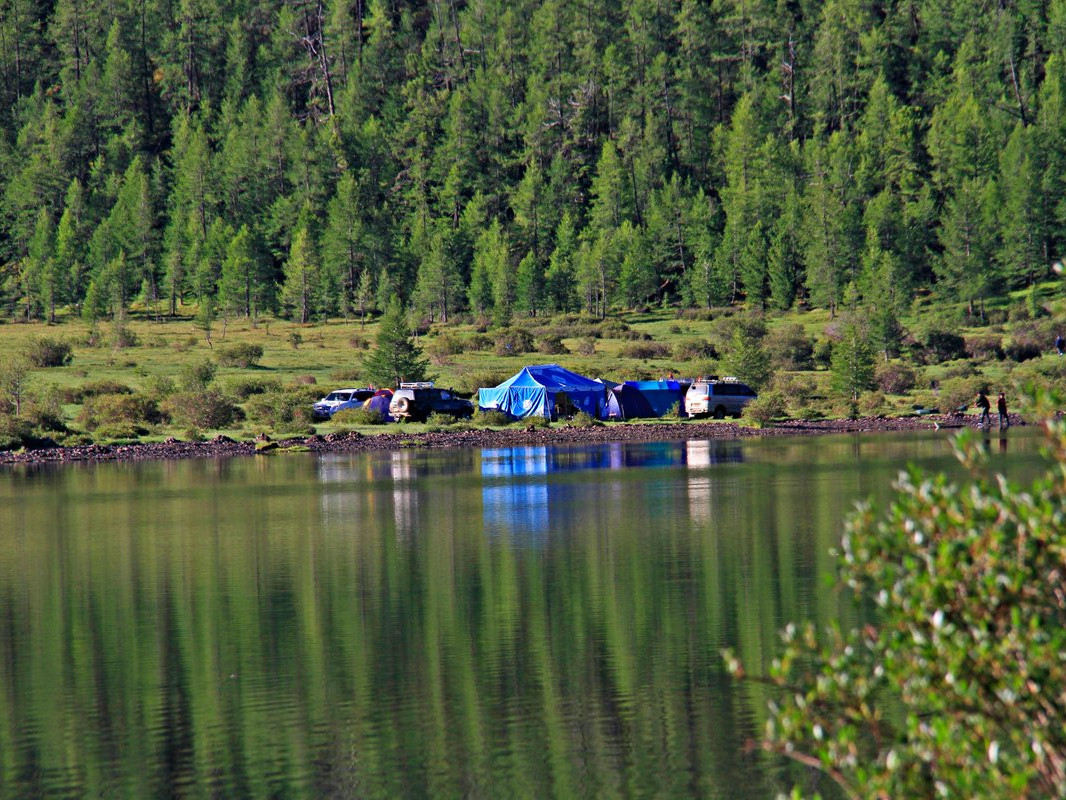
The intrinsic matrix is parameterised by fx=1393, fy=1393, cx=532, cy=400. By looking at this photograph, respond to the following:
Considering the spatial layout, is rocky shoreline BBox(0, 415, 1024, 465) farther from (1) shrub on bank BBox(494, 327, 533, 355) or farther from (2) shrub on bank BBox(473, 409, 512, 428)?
(1) shrub on bank BBox(494, 327, 533, 355)

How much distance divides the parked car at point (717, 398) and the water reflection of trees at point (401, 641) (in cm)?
2810

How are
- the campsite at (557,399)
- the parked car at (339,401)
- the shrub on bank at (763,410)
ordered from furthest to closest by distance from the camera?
the campsite at (557,399) → the parked car at (339,401) → the shrub on bank at (763,410)

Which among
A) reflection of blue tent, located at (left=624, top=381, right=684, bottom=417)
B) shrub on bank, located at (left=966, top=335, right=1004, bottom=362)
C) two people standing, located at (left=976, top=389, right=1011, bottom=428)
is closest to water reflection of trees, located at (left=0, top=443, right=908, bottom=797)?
two people standing, located at (left=976, top=389, right=1011, bottom=428)

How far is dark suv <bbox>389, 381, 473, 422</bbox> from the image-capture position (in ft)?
187

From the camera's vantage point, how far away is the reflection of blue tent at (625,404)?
5897 centimetres

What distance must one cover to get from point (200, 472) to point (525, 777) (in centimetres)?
3091

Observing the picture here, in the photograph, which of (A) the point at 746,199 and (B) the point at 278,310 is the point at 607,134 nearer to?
(A) the point at 746,199

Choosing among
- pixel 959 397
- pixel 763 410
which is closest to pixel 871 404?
pixel 959 397

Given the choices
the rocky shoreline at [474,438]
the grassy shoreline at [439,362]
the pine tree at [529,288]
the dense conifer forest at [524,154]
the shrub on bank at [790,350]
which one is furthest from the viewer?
the pine tree at [529,288]

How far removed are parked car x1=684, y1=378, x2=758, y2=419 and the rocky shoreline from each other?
1.17m

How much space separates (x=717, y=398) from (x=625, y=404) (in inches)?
156

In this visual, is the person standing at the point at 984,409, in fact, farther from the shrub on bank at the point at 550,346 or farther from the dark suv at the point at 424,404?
the shrub on bank at the point at 550,346

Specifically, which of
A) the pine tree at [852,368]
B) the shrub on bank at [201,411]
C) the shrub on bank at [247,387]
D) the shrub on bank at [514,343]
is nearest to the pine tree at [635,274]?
the shrub on bank at [514,343]

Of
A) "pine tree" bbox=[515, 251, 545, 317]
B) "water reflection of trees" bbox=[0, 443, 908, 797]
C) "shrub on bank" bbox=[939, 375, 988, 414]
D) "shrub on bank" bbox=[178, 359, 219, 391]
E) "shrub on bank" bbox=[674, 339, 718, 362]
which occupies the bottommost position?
"water reflection of trees" bbox=[0, 443, 908, 797]
